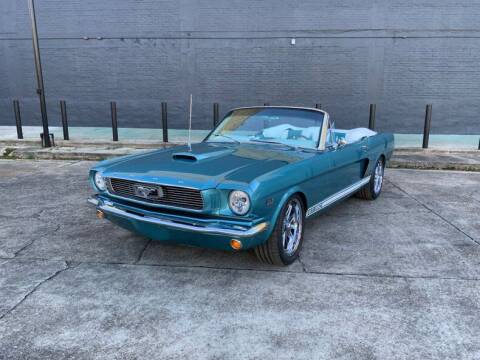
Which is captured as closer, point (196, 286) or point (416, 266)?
point (196, 286)

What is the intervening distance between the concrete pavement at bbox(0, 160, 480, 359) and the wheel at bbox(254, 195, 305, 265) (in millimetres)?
122

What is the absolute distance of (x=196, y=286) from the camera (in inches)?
131

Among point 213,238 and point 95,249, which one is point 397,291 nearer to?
point 213,238

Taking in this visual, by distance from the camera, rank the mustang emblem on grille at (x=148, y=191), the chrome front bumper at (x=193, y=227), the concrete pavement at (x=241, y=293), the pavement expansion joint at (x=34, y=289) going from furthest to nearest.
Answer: the mustang emblem on grille at (x=148, y=191), the chrome front bumper at (x=193, y=227), the pavement expansion joint at (x=34, y=289), the concrete pavement at (x=241, y=293)

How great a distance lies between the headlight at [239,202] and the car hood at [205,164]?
0.10m

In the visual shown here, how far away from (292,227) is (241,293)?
80 centimetres

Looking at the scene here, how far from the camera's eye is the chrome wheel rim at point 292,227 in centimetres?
364

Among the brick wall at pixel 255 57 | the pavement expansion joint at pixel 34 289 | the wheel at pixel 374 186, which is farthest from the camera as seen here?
the brick wall at pixel 255 57

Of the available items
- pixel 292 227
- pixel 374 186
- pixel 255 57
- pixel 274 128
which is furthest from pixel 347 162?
pixel 255 57

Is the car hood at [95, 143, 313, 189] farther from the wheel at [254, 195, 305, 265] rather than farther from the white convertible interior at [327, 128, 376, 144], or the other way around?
the white convertible interior at [327, 128, 376, 144]

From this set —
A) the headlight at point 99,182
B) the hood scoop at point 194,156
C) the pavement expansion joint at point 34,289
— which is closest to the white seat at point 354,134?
the hood scoop at point 194,156

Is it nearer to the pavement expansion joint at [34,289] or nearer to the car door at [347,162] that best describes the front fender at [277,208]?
the car door at [347,162]

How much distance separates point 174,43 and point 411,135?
24.7ft

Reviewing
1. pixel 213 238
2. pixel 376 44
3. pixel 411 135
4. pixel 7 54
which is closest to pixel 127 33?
pixel 7 54
